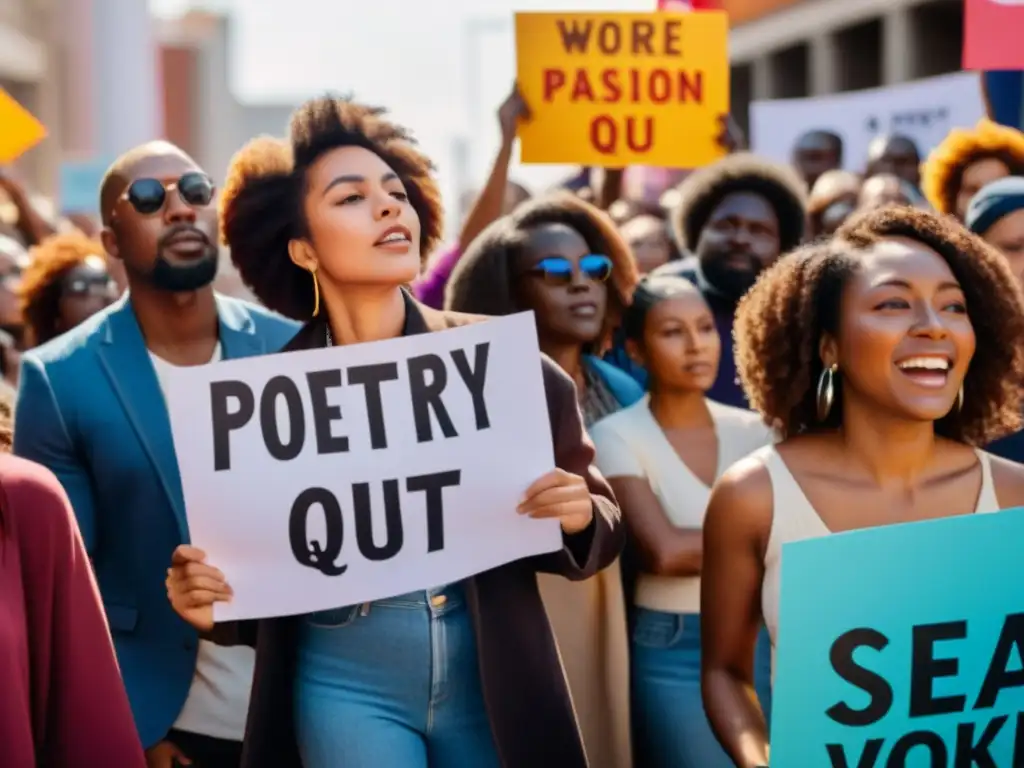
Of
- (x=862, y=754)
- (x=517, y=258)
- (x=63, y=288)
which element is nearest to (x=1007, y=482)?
(x=862, y=754)

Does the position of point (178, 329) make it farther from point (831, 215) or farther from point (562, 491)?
point (831, 215)

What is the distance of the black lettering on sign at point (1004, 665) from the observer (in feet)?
11.8

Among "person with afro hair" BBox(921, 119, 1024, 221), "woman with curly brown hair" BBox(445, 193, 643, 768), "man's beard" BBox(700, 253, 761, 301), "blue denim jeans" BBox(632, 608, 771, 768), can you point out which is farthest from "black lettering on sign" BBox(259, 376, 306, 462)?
"person with afro hair" BBox(921, 119, 1024, 221)

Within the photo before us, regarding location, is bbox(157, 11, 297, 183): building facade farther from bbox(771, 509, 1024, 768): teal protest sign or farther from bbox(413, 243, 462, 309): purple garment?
bbox(771, 509, 1024, 768): teal protest sign

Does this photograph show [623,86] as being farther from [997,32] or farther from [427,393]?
[427,393]

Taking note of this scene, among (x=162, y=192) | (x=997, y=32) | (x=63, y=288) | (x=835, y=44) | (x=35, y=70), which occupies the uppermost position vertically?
(x=35, y=70)

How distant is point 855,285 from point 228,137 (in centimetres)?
7290

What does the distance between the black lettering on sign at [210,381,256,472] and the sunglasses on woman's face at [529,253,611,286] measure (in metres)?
1.83

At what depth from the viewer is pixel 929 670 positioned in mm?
3545

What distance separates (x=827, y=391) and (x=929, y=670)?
2.06 feet

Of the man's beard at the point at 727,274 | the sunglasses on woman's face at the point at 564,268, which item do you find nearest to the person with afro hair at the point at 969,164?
the man's beard at the point at 727,274

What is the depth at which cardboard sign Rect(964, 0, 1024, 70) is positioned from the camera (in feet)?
21.8

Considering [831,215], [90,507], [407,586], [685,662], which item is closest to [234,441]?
[407,586]

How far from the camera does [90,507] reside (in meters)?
4.73
